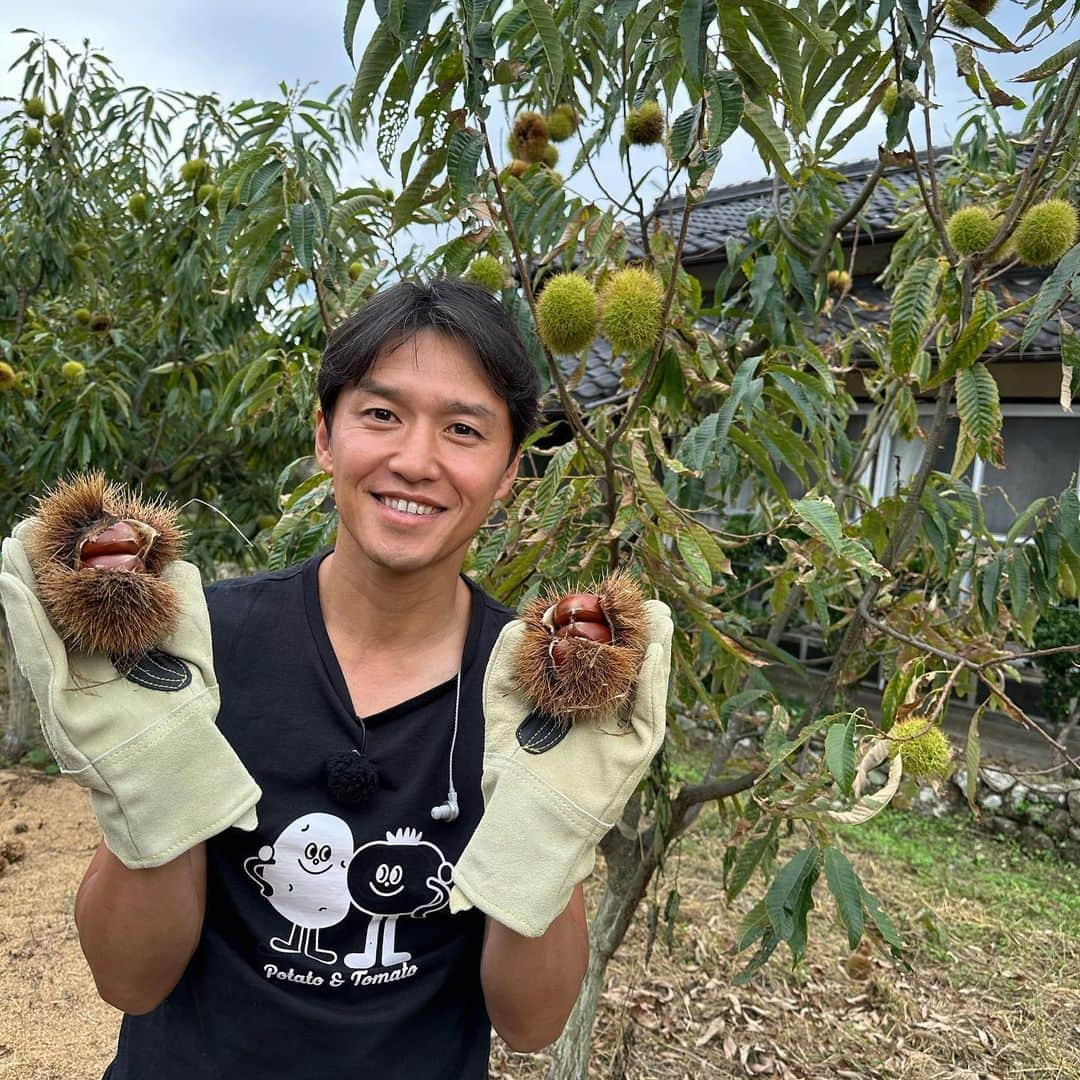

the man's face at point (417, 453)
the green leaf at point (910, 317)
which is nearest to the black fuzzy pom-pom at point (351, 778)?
the man's face at point (417, 453)

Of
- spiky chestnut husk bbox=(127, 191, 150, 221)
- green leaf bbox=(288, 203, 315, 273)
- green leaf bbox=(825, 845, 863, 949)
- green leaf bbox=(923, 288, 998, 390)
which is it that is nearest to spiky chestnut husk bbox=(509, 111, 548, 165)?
green leaf bbox=(288, 203, 315, 273)

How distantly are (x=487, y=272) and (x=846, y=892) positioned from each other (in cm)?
115

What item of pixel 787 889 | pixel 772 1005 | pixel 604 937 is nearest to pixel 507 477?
pixel 787 889

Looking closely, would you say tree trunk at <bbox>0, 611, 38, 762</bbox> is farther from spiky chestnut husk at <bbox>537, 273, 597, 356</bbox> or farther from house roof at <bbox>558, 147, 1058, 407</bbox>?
spiky chestnut husk at <bbox>537, 273, 597, 356</bbox>

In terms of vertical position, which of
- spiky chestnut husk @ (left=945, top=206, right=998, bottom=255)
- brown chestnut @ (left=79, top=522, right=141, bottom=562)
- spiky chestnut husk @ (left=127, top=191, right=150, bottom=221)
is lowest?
brown chestnut @ (left=79, top=522, right=141, bottom=562)

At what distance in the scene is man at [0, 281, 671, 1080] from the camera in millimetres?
999

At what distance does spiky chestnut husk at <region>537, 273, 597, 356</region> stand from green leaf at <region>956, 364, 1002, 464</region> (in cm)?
57

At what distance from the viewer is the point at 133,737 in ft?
2.77

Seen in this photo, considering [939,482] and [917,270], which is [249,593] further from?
[939,482]

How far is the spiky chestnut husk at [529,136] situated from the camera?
182cm

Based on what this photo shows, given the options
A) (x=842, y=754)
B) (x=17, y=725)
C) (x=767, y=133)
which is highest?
(x=767, y=133)

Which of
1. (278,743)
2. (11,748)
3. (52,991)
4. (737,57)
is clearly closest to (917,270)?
(737,57)

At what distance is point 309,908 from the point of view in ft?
3.37

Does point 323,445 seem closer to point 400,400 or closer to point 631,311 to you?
point 400,400
